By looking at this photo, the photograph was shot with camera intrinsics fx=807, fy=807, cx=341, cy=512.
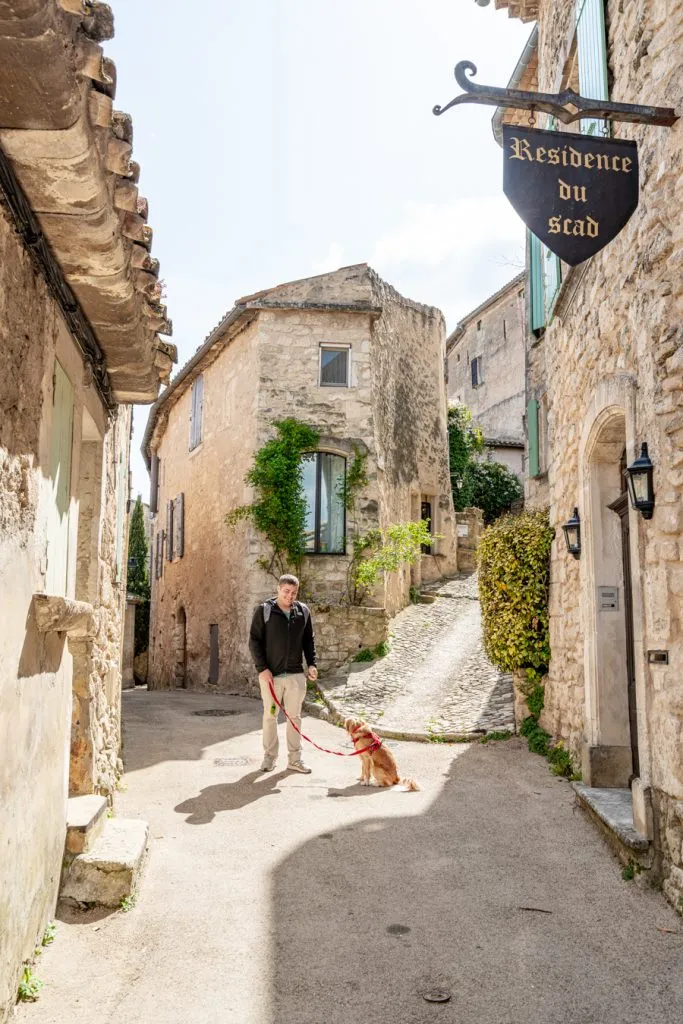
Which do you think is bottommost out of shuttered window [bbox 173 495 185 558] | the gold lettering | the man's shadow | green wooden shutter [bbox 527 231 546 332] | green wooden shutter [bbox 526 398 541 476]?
the man's shadow

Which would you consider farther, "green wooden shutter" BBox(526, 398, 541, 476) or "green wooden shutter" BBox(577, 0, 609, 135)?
"green wooden shutter" BBox(526, 398, 541, 476)

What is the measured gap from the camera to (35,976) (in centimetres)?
319

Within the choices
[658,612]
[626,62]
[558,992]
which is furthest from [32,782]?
[626,62]

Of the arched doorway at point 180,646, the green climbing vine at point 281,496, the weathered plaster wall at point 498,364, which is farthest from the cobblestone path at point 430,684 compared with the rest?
the weathered plaster wall at point 498,364

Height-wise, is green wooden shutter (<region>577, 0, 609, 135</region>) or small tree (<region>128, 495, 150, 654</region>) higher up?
green wooden shutter (<region>577, 0, 609, 135</region>)

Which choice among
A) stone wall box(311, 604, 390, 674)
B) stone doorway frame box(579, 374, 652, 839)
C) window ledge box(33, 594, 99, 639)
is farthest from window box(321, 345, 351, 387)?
window ledge box(33, 594, 99, 639)

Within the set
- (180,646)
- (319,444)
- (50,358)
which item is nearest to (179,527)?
(180,646)

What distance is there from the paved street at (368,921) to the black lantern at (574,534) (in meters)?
1.91

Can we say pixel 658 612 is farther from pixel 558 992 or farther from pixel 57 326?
pixel 57 326

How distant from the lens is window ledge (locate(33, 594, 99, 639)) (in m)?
3.31

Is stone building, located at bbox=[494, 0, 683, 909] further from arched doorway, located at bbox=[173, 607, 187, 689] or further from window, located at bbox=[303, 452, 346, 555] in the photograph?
arched doorway, located at bbox=[173, 607, 187, 689]

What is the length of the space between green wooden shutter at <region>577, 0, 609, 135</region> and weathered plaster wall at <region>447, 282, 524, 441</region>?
1959 centimetres

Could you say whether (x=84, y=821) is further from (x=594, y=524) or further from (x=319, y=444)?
(x=319, y=444)

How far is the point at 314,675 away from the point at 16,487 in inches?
172
